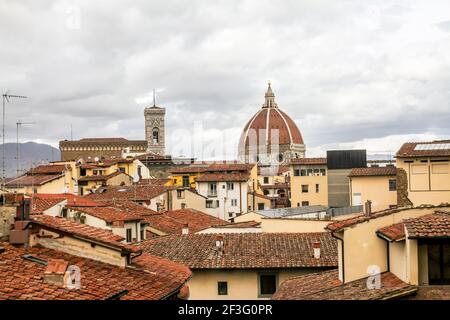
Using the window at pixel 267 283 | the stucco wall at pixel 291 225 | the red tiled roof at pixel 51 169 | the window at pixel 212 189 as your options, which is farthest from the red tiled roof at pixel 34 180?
the window at pixel 267 283

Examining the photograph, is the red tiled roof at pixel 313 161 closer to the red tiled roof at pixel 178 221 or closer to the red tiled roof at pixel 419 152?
the red tiled roof at pixel 178 221

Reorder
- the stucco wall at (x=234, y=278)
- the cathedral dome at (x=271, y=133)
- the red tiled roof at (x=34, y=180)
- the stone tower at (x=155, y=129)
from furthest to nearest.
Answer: the stone tower at (x=155, y=129) < the cathedral dome at (x=271, y=133) < the red tiled roof at (x=34, y=180) < the stucco wall at (x=234, y=278)

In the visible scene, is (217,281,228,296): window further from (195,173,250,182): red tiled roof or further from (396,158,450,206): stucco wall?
(195,173,250,182): red tiled roof

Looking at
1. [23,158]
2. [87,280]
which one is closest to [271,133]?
[23,158]

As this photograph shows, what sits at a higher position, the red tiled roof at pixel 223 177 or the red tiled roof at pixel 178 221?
the red tiled roof at pixel 223 177

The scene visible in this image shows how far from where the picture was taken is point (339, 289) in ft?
40.5

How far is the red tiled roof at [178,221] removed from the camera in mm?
31016

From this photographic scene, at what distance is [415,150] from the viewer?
34.5 m

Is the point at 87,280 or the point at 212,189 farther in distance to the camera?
the point at 212,189

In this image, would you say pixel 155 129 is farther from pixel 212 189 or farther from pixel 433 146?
pixel 433 146

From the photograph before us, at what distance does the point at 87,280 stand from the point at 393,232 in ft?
18.1

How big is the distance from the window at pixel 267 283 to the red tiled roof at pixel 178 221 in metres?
11.2

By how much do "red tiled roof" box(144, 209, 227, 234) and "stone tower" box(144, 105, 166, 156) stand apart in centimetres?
10428
